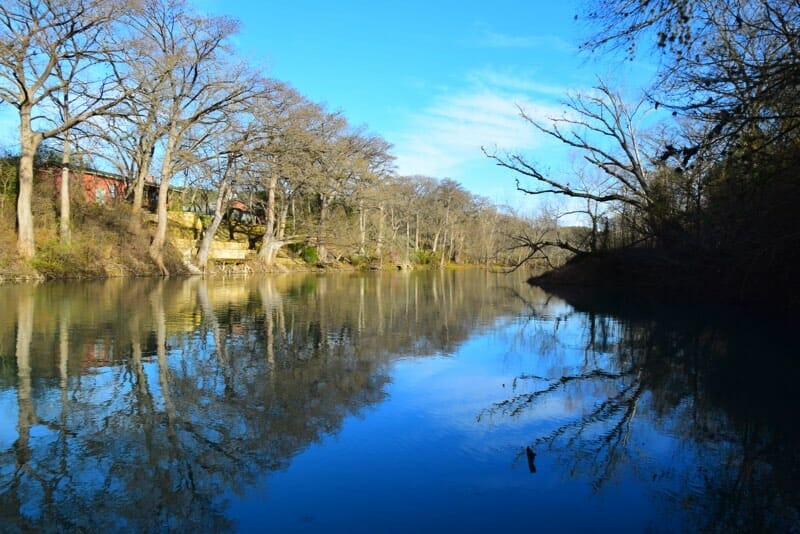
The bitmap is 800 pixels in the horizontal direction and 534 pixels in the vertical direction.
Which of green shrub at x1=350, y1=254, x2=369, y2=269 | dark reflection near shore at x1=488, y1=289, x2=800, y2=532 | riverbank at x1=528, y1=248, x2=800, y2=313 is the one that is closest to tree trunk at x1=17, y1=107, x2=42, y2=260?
riverbank at x1=528, y1=248, x2=800, y2=313

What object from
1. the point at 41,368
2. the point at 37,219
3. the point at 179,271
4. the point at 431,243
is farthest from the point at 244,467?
the point at 431,243

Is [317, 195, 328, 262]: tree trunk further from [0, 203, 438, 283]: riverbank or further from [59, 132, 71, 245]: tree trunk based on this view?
[59, 132, 71, 245]: tree trunk

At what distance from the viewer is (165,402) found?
495cm

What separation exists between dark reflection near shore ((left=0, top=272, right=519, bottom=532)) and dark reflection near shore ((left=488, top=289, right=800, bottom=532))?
1.81 meters

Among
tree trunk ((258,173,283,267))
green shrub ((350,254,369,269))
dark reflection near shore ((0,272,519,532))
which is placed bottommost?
dark reflection near shore ((0,272,519,532))

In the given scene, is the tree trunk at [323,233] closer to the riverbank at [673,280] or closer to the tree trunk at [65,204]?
the tree trunk at [65,204]

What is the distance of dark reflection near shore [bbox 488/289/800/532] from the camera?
10.8 ft

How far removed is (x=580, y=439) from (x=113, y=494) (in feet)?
10.6

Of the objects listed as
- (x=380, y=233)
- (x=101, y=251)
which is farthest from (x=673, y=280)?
(x=380, y=233)

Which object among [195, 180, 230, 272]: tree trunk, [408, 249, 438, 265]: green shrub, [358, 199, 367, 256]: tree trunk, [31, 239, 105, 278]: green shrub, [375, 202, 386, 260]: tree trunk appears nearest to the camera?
[31, 239, 105, 278]: green shrub

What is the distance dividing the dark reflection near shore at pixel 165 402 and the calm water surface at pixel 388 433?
0.02 meters

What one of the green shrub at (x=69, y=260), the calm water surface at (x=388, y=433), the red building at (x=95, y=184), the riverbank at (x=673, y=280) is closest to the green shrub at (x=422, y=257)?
the red building at (x=95, y=184)

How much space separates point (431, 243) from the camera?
255 feet

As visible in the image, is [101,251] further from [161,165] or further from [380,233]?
[380,233]
